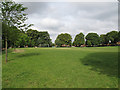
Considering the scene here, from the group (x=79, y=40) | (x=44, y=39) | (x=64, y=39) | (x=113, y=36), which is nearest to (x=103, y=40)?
(x=113, y=36)

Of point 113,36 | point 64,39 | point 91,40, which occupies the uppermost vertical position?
point 113,36

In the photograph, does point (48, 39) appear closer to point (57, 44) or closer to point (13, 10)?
point (57, 44)

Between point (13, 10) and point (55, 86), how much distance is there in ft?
42.5

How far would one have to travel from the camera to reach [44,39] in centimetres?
8494

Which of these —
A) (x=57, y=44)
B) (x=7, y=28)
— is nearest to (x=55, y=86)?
(x=7, y=28)

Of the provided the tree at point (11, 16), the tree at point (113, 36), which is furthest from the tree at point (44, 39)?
the tree at point (11, 16)

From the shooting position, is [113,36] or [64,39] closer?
[113,36]

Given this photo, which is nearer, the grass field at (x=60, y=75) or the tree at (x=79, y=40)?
the grass field at (x=60, y=75)

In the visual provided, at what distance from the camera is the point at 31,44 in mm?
76312

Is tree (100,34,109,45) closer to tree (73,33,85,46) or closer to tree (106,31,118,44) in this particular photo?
tree (106,31,118,44)

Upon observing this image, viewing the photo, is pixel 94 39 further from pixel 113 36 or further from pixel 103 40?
pixel 113 36

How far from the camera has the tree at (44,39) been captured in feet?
272

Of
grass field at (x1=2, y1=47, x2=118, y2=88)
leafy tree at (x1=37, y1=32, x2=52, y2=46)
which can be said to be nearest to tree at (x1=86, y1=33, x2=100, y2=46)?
leafy tree at (x1=37, y1=32, x2=52, y2=46)

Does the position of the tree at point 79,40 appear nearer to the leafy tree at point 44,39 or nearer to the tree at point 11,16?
the leafy tree at point 44,39
